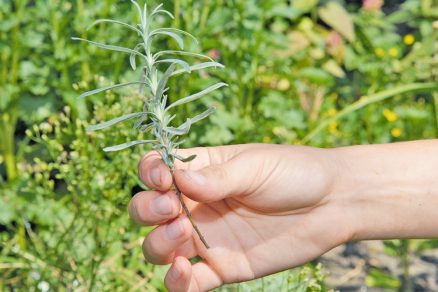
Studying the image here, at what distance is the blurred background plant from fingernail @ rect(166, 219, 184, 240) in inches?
10.1

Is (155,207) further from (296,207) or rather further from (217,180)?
(296,207)

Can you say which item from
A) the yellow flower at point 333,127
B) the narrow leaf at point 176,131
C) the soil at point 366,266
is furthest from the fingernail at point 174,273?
the yellow flower at point 333,127

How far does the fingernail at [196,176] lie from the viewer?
3.79 ft

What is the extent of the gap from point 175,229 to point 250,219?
0.27m

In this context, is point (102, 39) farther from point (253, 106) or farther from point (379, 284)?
point (379, 284)

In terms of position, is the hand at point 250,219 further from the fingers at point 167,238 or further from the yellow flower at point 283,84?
the yellow flower at point 283,84

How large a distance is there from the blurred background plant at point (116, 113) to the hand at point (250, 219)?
68 millimetres

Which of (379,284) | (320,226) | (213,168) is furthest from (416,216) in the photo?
(379,284)

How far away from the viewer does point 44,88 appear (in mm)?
2240

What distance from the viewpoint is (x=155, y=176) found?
1167mm

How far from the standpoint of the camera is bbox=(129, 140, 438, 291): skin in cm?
136

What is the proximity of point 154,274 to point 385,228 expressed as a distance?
673mm

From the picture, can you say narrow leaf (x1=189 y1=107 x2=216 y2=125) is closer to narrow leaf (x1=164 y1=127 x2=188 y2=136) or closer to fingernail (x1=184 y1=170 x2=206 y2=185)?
narrow leaf (x1=164 y1=127 x2=188 y2=136)

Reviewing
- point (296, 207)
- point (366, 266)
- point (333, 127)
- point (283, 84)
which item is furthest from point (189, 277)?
point (333, 127)
